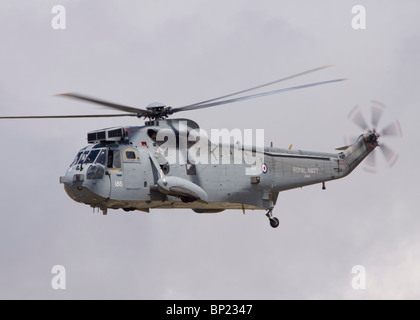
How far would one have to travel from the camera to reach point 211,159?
35.5m

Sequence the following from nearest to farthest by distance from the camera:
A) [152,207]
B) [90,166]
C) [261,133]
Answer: [90,166]
[152,207]
[261,133]

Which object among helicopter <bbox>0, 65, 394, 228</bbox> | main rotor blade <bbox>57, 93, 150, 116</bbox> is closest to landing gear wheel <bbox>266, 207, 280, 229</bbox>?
helicopter <bbox>0, 65, 394, 228</bbox>

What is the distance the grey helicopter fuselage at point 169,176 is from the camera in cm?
3225

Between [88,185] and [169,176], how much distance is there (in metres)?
3.69

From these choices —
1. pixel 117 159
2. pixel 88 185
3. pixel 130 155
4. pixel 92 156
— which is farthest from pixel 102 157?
pixel 88 185

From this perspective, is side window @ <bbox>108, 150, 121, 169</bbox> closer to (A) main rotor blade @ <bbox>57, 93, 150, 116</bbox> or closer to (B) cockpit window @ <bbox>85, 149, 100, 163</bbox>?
(B) cockpit window @ <bbox>85, 149, 100, 163</bbox>

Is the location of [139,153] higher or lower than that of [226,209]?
higher

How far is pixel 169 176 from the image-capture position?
111ft

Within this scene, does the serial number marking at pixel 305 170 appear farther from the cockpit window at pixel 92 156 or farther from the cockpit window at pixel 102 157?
the cockpit window at pixel 92 156

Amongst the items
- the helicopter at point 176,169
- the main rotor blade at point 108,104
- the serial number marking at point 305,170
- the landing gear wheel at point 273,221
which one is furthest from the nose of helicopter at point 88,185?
the serial number marking at point 305,170

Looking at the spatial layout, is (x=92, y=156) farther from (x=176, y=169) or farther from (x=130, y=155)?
(x=176, y=169)

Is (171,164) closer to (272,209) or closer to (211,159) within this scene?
(211,159)

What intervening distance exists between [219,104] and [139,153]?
385 centimetres

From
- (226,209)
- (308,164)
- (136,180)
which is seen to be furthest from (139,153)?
(308,164)
